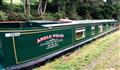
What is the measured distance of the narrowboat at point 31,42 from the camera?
23.2 ft

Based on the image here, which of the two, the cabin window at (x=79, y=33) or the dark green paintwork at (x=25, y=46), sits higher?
the dark green paintwork at (x=25, y=46)

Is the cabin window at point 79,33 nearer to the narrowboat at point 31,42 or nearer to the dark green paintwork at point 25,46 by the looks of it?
the narrowboat at point 31,42

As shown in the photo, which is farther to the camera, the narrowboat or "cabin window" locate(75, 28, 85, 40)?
"cabin window" locate(75, 28, 85, 40)

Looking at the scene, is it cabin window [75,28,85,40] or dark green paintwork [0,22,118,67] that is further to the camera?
cabin window [75,28,85,40]

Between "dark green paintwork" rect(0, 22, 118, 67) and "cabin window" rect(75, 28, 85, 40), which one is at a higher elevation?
"dark green paintwork" rect(0, 22, 118, 67)

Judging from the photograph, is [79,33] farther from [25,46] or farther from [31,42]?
[25,46]

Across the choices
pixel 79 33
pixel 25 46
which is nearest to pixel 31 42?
pixel 25 46

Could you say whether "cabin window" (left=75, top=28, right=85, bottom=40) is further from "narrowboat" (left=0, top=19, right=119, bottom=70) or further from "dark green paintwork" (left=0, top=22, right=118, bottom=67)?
"dark green paintwork" (left=0, top=22, right=118, bottom=67)

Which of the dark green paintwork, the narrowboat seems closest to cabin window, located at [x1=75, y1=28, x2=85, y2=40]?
the narrowboat

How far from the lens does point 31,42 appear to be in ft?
26.3

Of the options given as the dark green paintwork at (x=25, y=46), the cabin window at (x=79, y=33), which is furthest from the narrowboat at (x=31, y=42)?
the cabin window at (x=79, y=33)

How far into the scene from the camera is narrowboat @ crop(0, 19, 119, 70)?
7071 millimetres

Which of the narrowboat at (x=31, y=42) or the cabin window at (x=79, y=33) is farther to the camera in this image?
the cabin window at (x=79, y=33)

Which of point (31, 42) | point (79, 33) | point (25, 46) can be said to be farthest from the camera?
point (79, 33)
